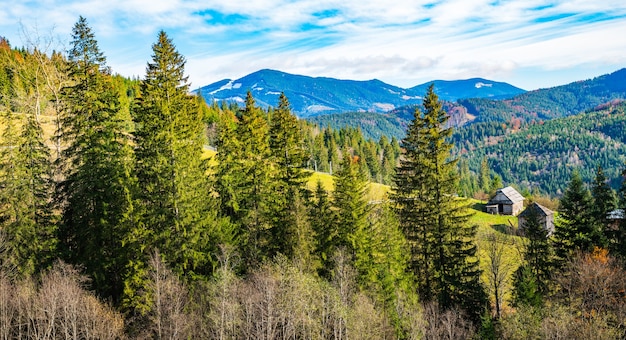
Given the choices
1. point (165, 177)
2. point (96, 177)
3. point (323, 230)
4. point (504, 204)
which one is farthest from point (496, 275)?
point (504, 204)

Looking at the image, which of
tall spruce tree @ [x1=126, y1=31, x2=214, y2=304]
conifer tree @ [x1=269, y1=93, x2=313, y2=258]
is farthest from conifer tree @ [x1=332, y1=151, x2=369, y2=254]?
tall spruce tree @ [x1=126, y1=31, x2=214, y2=304]

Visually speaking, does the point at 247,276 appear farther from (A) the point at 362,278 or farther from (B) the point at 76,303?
(B) the point at 76,303

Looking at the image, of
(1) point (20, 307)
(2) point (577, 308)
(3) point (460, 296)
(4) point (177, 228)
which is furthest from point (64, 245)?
(2) point (577, 308)

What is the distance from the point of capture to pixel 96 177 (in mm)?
32344

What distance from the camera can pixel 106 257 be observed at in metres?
31.9

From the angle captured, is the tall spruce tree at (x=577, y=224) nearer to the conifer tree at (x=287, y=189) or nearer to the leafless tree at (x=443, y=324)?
the leafless tree at (x=443, y=324)

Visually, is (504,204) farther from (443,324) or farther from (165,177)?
→ (165,177)

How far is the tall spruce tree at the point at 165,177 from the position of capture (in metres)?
30.4

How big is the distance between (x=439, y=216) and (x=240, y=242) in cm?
1637

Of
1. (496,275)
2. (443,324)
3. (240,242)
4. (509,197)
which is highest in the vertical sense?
(240,242)

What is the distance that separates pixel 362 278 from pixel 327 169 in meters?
82.3

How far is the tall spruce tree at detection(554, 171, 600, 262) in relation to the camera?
131 ft

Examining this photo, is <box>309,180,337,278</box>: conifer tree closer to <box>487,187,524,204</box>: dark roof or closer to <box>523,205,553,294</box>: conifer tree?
<box>523,205,553,294</box>: conifer tree

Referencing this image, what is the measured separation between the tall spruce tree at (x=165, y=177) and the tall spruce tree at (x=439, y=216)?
1770 cm
